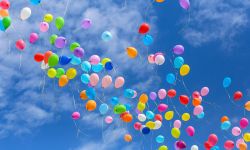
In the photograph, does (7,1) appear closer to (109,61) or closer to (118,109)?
(109,61)

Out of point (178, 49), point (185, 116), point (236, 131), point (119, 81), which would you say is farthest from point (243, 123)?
point (119, 81)

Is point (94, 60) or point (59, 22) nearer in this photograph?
point (59, 22)

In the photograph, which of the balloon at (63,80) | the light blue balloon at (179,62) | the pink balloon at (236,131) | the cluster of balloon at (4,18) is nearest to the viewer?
the cluster of balloon at (4,18)

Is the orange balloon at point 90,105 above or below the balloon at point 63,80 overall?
below

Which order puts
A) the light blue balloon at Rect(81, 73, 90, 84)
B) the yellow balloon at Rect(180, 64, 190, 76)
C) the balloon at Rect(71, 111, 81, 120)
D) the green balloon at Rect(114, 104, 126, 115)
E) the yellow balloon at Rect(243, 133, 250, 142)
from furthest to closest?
the yellow balloon at Rect(243, 133, 250, 142) → the balloon at Rect(71, 111, 81, 120) → the yellow balloon at Rect(180, 64, 190, 76) → the green balloon at Rect(114, 104, 126, 115) → the light blue balloon at Rect(81, 73, 90, 84)

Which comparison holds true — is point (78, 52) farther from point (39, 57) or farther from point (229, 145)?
point (229, 145)

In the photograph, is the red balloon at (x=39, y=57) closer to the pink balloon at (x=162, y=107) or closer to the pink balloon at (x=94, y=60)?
the pink balloon at (x=94, y=60)

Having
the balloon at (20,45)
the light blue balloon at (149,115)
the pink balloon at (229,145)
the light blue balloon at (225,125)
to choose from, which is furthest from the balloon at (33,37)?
the pink balloon at (229,145)

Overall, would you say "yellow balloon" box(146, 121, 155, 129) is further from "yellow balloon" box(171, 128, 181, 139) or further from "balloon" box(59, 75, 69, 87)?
"balloon" box(59, 75, 69, 87)

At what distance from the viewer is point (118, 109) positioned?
1263 cm

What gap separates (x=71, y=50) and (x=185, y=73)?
3538 mm

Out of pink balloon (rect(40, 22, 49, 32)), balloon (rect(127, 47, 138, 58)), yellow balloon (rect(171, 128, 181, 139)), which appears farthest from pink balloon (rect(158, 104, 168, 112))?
pink balloon (rect(40, 22, 49, 32))

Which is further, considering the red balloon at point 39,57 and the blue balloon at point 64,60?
the red balloon at point 39,57

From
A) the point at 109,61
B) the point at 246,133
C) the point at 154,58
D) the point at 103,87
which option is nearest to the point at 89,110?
the point at 103,87
